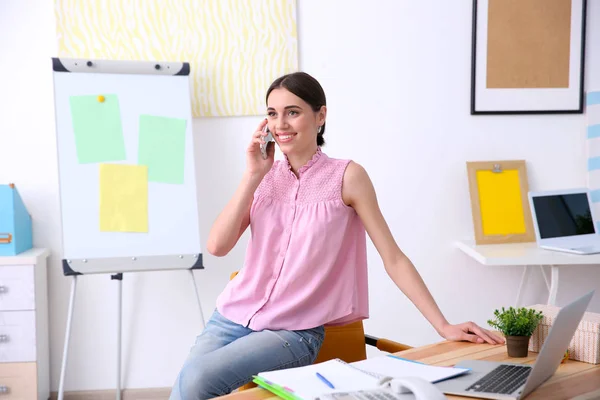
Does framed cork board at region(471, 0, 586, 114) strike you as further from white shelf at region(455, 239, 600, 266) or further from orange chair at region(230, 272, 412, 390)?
orange chair at region(230, 272, 412, 390)

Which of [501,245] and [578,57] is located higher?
[578,57]

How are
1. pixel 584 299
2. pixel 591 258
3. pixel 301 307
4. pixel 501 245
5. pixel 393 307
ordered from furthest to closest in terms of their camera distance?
pixel 393 307 < pixel 501 245 < pixel 591 258 < pixel 301 307 < pixel 584 299

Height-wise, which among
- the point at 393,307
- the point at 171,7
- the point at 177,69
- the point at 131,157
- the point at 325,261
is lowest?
the point at 393,307

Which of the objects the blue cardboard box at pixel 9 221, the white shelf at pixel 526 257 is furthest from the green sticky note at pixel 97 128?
the white shelf at pixel 526 257

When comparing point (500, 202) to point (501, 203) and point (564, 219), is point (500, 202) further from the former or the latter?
point (564, 219)

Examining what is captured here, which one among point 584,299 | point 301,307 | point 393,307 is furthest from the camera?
point 393,307

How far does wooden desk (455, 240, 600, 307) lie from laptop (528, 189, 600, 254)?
94mm

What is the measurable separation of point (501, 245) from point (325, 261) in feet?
4.95

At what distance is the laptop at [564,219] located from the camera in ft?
9.25

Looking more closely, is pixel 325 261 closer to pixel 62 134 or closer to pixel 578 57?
pixel 62 134

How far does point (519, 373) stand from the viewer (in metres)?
1.24

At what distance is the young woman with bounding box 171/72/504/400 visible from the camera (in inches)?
67.1

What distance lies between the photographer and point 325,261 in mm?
1743

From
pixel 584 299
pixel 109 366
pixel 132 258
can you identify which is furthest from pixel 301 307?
pixel 109 366
